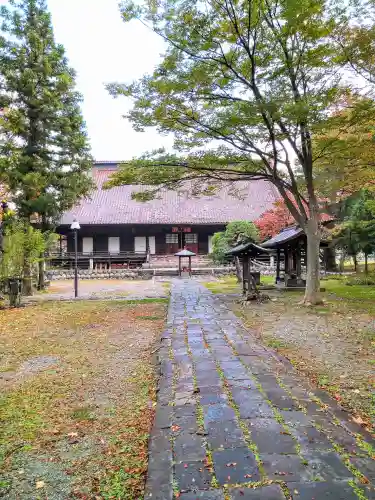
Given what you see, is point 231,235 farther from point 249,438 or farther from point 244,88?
point 249,438

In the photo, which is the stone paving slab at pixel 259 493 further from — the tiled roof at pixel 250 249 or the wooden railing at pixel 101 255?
the wooden railing at pixel 101 255

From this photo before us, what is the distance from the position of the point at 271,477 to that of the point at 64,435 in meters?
1.96

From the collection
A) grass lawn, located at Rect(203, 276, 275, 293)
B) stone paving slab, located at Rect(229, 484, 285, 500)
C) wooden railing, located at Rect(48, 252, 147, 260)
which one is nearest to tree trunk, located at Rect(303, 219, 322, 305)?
grass lawn, located at Rect(203, 276, 275, 293)

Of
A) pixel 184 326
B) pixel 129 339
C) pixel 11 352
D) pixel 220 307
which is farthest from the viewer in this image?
pixel 220 307

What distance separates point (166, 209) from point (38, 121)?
15.8 metres

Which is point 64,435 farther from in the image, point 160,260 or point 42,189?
point 160,260

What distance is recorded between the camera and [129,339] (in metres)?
6.93

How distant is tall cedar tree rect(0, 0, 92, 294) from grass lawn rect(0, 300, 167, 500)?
770 centimetres

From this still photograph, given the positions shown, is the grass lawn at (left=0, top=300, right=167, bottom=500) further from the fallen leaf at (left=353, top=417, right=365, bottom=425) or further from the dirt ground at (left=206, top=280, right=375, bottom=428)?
the dirt ground at (left=206, top=280, right=375, bottom=428)

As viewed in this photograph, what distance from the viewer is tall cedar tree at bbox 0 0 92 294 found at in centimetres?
1335

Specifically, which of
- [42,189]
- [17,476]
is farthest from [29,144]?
[17,476]

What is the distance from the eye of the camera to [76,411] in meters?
3.83

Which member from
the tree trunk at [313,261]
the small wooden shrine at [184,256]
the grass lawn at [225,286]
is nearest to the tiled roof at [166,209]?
the small wooden shrine at [184,256]

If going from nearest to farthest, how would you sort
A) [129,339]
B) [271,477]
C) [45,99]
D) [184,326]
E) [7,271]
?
[271,477], [129,339], [184,326], [7,271], [45,99]
